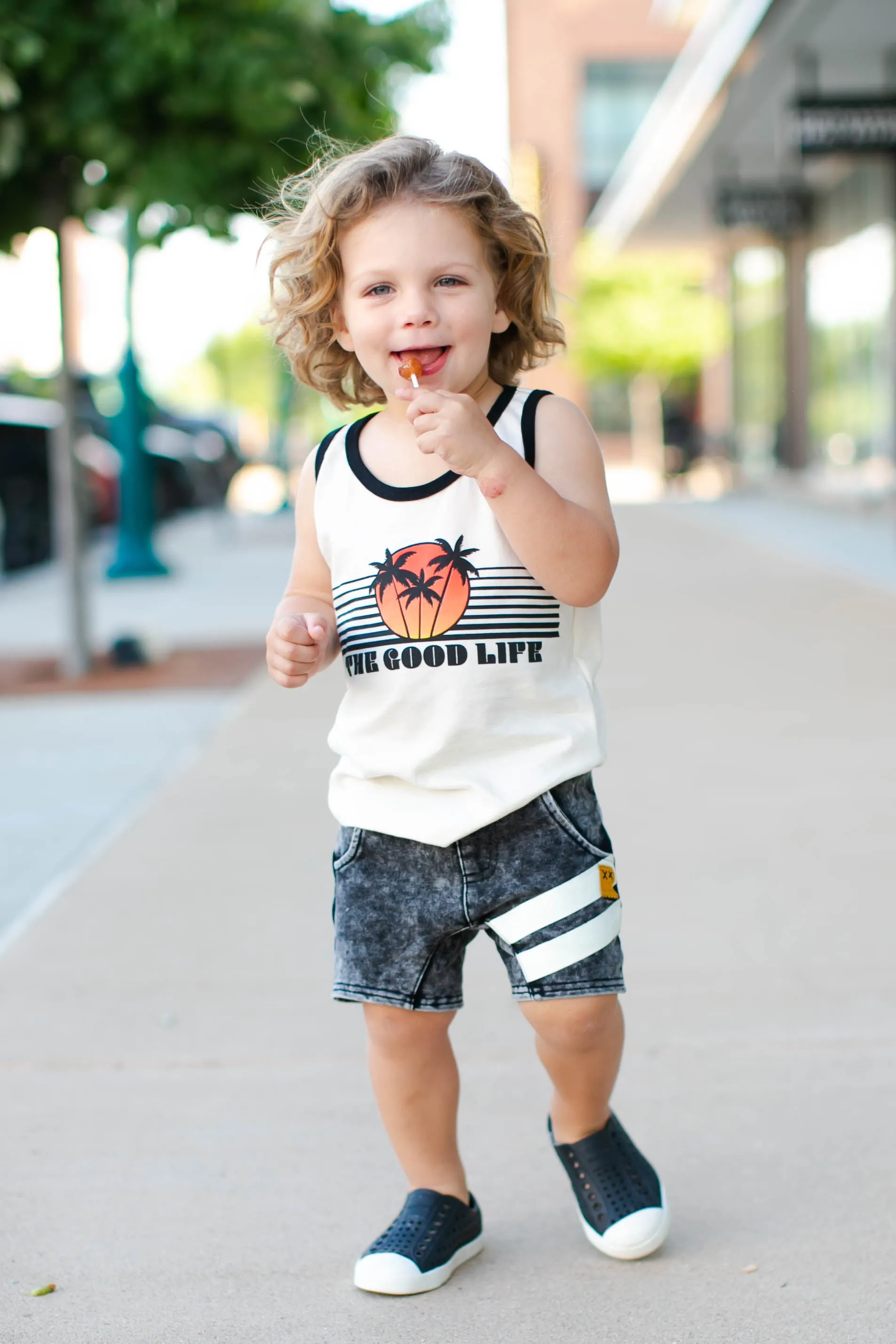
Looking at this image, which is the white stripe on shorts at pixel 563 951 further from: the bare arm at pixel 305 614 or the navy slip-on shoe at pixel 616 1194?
the bare arm at pixel 305 614

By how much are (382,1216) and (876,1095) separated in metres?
0.95

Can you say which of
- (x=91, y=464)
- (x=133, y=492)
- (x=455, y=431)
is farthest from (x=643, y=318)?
(x=455, y=431)

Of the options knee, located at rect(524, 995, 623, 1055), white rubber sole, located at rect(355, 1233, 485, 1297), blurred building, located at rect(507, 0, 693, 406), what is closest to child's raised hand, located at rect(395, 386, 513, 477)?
knee, located at rect(524, 995, 623, 1055)

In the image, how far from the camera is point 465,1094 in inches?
116

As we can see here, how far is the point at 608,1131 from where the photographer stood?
237 centimetres

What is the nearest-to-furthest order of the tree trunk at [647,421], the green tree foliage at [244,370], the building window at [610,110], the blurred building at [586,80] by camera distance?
1. the tree trunk at [647,421]
2. the blurred building at [586,80]
3. the building window at [610,110]
4. the green tree foliage at [244,370]

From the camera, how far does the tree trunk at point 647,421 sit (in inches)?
1550

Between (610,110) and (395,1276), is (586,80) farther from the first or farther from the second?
(395,1276)

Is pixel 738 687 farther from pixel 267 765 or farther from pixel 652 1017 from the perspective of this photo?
pixel 652 1017

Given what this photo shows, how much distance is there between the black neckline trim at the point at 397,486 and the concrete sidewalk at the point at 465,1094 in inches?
44.7

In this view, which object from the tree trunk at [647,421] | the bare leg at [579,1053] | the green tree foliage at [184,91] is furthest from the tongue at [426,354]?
the tree trunk at [647,421]

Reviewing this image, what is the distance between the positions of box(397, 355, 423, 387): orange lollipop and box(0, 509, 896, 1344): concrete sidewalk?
128cm

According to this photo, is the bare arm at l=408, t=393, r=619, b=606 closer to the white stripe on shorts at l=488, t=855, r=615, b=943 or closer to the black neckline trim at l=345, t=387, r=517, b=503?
the black neckline trim at l=345, t=387, r=517, b=503

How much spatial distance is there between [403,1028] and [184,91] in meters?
5.71
